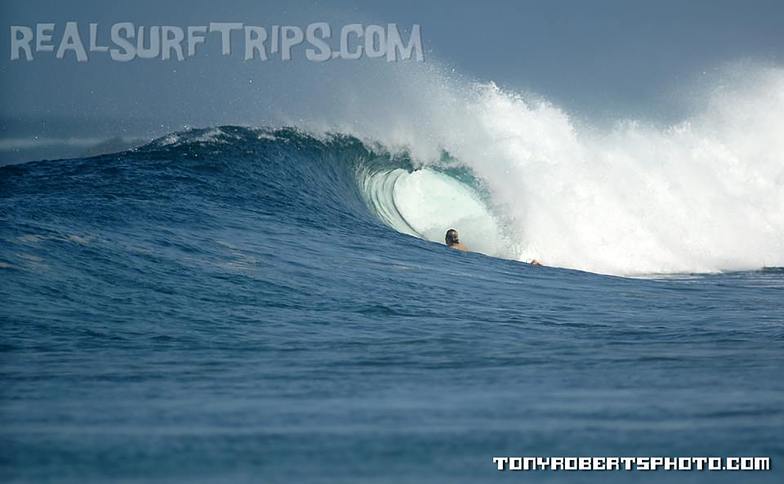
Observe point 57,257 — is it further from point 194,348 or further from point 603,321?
point 603,321

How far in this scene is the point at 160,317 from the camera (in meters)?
7.33

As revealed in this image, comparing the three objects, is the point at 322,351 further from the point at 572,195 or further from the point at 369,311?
the point at 572,195

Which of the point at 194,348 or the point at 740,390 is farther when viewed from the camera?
the point at 194,348

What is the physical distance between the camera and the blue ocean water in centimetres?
376

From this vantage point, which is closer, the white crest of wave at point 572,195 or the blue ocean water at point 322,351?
the blue ocean water at point 322,351

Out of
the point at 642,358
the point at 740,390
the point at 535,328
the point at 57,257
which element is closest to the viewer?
the point at 740,390

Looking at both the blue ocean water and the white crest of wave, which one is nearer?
the blue ocean water

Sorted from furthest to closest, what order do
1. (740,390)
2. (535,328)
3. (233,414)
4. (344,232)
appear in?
(344,232), (535,328), (740,390), (233,414)

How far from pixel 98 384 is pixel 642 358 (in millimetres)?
3038

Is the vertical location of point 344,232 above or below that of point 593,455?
above

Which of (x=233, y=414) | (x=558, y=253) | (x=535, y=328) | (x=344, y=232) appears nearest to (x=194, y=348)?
(x=233, y=414)

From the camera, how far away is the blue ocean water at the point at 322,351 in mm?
3764

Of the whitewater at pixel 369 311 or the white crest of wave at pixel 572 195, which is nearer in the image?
the whitewater at pixel 369 311

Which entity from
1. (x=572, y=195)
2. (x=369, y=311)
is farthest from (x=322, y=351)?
(x=572, y=195)
